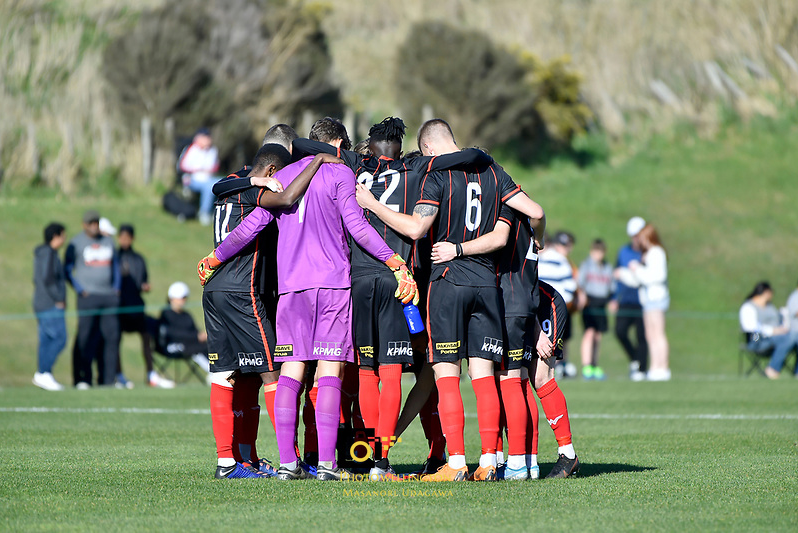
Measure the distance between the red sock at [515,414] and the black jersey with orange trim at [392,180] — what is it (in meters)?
0.91

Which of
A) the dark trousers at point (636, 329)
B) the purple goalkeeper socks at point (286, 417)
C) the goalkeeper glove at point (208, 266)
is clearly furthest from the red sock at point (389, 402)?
the dark trousers at point (636, 329)

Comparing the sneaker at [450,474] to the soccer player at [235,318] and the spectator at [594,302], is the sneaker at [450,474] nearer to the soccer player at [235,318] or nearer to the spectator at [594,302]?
the soccer player at [235,318]

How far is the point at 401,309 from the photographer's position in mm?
5680

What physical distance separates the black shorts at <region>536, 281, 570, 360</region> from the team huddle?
0.05 feet

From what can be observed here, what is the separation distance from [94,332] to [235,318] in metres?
8.69

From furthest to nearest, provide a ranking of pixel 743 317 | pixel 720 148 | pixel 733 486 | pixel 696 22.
→ pixel 696 22 → pixel 720 148 → pixel 743 317 → pixel 733 486

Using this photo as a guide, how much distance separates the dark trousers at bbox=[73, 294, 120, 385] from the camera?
45.1 feet

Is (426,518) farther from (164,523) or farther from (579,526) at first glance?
(164,523)

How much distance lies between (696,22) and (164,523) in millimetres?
29748

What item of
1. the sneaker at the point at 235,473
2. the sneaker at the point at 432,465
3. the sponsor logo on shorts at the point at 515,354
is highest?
the sponsor logo on shorts at the point at 515,354

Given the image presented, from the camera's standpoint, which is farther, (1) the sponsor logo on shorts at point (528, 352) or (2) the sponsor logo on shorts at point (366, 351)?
(1) the sponsor logo on shorts at point (528, 352)

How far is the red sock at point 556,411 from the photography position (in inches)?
231

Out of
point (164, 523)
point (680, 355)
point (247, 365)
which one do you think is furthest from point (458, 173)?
point (680, 355)

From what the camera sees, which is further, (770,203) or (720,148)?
(720,148)
